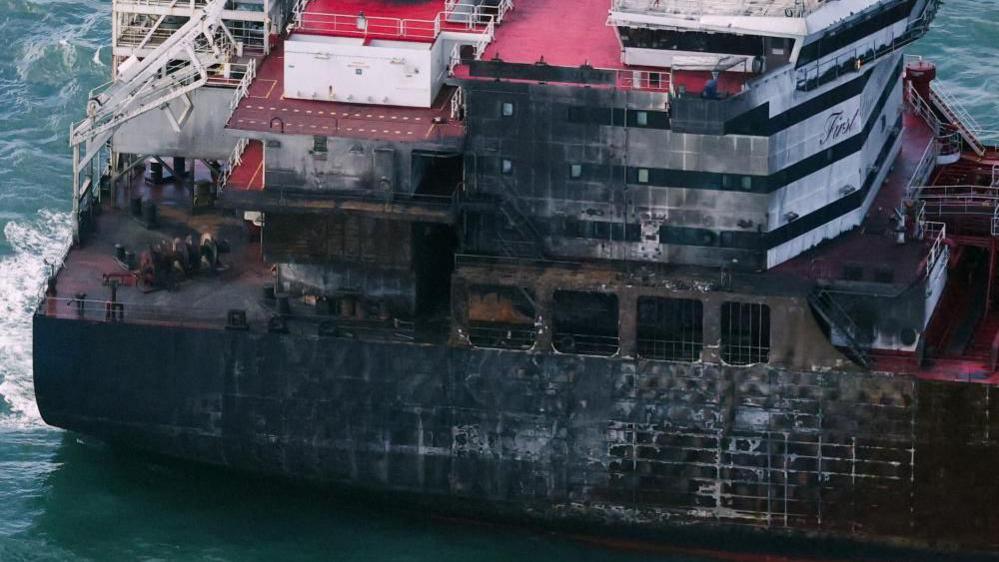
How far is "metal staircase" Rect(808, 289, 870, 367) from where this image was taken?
56.4m

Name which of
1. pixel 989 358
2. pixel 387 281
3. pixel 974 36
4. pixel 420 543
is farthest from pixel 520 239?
pixel 974 36

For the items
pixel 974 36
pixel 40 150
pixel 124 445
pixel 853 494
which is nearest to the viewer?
pixel 853 494

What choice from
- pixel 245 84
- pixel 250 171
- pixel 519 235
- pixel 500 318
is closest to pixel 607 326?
pixel 500 318

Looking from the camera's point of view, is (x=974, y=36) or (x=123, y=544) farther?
(x=974, y=36)

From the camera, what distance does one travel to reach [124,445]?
202 feet

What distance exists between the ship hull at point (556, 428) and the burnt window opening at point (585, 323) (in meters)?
0.68

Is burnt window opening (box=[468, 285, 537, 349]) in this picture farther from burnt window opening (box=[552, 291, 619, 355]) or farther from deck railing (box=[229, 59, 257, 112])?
deck railing (box=[229, 59, 257, 112])

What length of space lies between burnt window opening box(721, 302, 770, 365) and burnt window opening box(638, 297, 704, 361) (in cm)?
68

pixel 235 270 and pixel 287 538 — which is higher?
pixel 235 270

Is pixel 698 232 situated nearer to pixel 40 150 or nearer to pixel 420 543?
pixel 420 543

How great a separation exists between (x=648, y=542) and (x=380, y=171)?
11914 millimetres

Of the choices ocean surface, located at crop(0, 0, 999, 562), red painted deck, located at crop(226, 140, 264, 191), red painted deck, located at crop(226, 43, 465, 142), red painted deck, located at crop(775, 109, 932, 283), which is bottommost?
ocean surface, located at crop(0, 0, 999, 562)

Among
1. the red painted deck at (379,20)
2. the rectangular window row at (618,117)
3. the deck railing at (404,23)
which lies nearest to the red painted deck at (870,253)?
the rectangular window row at (618,117)

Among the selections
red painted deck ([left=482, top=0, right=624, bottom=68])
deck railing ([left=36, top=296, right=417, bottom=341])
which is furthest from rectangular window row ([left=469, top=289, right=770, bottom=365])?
red painted deck ([left=482, top=0, right=624, bottom=68])
